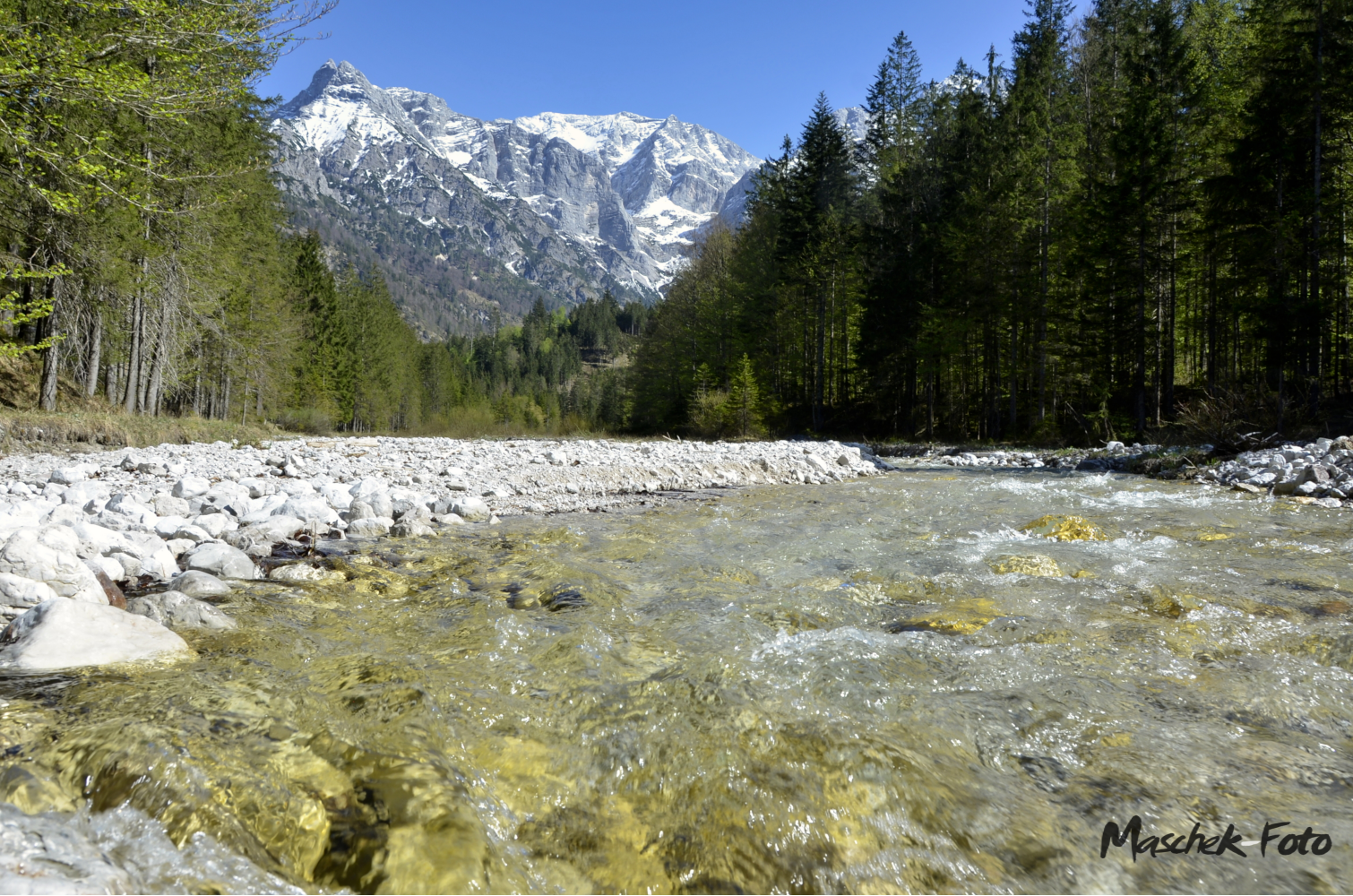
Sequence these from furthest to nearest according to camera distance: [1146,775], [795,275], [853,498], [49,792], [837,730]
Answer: [795,275] < [853,498] < [837,730] < [1146,775] < [49,792]

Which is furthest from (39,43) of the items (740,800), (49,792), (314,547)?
(740,800)

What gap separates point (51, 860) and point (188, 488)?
23.2ft

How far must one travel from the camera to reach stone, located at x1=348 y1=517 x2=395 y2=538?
624cm

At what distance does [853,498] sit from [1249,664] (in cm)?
633

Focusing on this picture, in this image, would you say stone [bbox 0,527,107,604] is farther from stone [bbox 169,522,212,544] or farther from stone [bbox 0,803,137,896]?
stone [bbox 0,803,137,896]

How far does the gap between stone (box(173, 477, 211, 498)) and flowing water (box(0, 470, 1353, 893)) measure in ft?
12.4

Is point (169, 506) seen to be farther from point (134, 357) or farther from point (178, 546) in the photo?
point (134, 357)

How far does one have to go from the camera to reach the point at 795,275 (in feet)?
96.0

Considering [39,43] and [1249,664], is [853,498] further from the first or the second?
[39,43]

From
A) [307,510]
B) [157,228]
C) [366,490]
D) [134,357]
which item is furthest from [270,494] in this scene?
[157,228]

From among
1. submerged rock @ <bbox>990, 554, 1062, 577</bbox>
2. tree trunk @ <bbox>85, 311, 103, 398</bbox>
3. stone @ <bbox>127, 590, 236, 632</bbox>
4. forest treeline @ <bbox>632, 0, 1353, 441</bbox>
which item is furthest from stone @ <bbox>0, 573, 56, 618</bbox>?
forest treeline @ <bbox>632, 0, 1353, 441</bbox>

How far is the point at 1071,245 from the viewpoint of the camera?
67.3ft

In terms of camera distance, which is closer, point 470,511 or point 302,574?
point 302,574

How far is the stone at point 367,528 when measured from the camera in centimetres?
624
